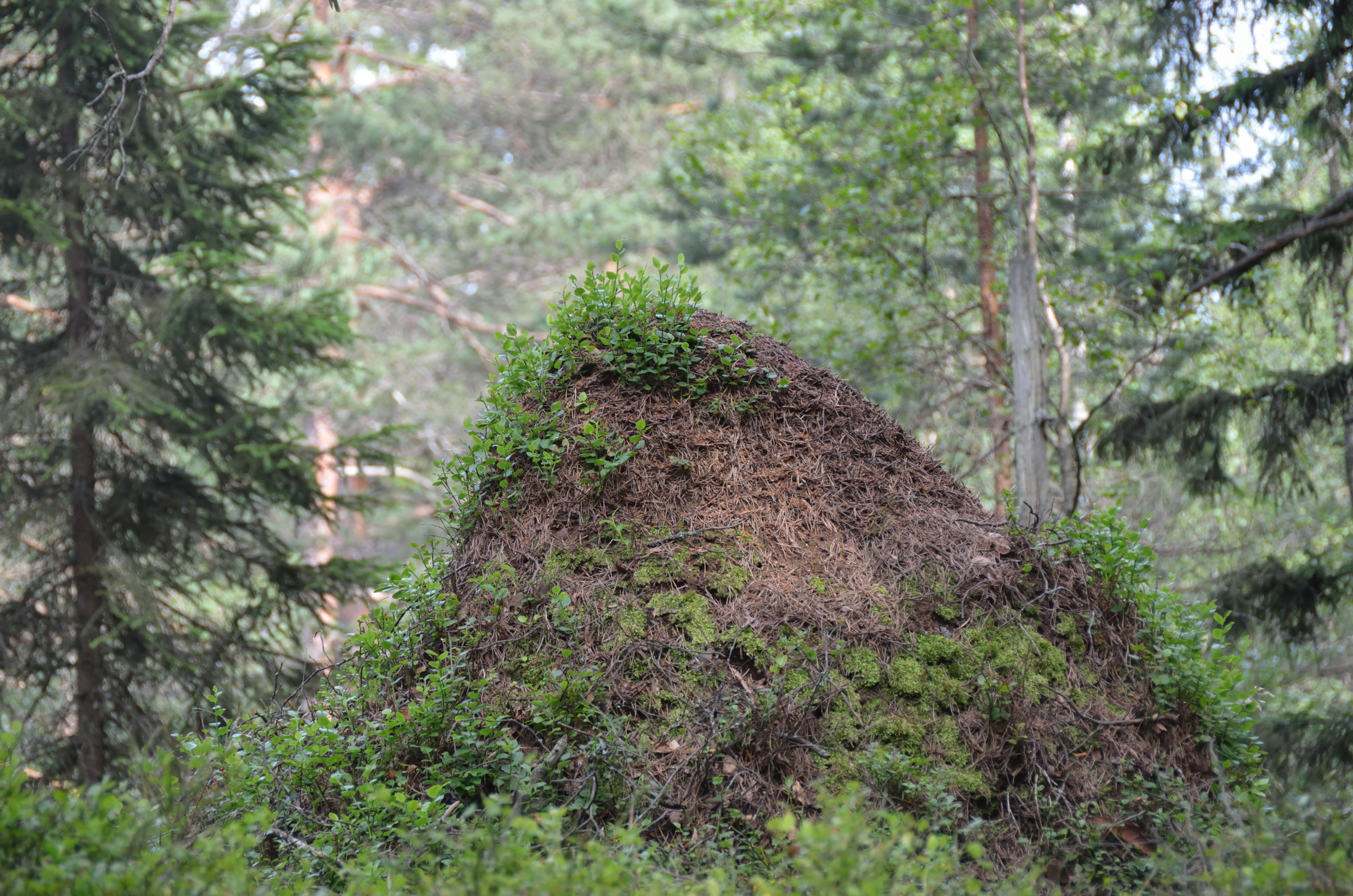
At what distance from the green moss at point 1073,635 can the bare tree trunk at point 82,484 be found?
7228mm

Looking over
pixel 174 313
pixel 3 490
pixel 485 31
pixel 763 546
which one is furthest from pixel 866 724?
pixel 485 31

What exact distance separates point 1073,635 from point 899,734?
1.13 m

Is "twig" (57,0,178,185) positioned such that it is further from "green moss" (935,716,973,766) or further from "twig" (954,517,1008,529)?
"green moss" (935,716,973,766)

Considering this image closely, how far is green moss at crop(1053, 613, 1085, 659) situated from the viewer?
449 cm

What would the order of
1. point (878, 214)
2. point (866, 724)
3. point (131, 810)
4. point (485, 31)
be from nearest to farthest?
point (131, 810), point (866, 724), point (878, 214), point (485, 31)

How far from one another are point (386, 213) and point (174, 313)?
1125 centimetres

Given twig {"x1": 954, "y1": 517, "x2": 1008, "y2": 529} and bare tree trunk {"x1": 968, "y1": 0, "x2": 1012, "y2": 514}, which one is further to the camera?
bare tree trunk {"x1": 968, "y1": 0, "x2": 1012, "y2": 514}

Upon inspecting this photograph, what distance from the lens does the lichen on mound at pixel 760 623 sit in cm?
387

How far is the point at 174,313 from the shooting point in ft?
26.9

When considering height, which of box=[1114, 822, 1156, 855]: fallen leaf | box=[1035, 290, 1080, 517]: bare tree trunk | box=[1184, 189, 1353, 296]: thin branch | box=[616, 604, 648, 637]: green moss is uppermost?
box=[1184, 189, 1353, 296]: thin branch

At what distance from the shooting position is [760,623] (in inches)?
170

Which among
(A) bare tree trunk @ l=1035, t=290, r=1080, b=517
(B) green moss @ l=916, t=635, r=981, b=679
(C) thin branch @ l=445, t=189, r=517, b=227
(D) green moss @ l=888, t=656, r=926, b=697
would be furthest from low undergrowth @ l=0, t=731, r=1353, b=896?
(C) thin branch @ l=445, t=189, r=517, b=227

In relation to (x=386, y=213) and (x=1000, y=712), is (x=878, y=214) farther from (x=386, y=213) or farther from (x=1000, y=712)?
(x=386, y=213)

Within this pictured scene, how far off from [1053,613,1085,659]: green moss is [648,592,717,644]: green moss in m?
1.74
